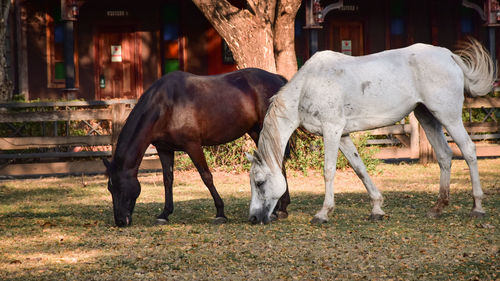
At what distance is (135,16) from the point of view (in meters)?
21.1

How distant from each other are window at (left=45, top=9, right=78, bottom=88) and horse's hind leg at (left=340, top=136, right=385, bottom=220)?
1402 centimetres

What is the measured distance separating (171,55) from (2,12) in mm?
6333

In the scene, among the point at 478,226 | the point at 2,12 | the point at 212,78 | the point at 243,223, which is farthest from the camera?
the point at 2,12

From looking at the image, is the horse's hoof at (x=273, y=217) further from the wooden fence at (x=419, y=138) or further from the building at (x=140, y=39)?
the building at (x=140, y=39)

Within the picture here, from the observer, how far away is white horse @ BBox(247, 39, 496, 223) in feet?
25.7

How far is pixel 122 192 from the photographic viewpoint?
8.00m

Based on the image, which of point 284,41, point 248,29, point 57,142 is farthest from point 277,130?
point 284,41

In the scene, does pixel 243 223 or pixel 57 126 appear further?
pixel 57 126

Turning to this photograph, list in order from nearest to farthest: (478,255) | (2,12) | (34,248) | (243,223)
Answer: (478,255), (34,248), (243,223), (2,12)

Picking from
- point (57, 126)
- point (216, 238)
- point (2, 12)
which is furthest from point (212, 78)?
point (2, 12)

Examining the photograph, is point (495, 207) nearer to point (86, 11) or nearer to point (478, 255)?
point (478, 255)

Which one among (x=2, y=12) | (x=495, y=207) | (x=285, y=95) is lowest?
(x=495, y=207)

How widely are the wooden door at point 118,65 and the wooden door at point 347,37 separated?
19.5 ft

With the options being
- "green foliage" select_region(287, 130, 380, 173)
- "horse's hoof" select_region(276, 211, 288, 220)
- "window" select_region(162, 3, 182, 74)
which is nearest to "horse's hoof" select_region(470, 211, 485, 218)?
"horse's hoof" select_region(276, 211, 288, 220)
